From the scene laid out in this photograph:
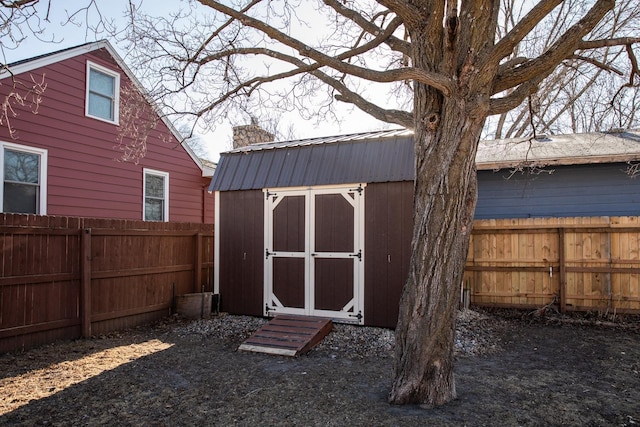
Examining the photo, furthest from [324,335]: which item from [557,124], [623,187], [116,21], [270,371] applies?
[557,124]

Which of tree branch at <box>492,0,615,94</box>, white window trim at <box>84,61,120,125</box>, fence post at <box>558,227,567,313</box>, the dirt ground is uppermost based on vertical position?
white window trim at <box>84,61,120,125</box>

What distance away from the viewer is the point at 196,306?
24.0ft

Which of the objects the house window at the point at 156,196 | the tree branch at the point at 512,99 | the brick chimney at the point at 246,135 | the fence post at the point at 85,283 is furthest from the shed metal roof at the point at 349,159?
the house window at the point at 156,196

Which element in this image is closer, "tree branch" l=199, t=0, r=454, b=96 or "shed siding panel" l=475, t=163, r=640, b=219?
"tree branch" l=199, t=0, r=454, b=96

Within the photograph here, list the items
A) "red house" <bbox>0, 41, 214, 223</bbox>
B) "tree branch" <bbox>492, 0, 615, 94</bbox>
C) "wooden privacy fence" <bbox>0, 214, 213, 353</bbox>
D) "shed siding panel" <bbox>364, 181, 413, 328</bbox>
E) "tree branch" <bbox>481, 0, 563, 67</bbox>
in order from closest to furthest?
"tree branch" <bbox>481, 0, 563, 67</bbox> < "tree branch" <bbox>492, 0, 615, 94</bbox> < "wooden privacy fence" <bbox>0, 214, 213, 353</bbox> < "shed siding panel" <bbox>364, 181, 413, 328</bbox> < "red house" <bbox>0, 41, 214, 223</bbox>

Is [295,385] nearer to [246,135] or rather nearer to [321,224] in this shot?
[321,224]

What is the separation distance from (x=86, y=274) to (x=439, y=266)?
4872 mm

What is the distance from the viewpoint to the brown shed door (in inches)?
253

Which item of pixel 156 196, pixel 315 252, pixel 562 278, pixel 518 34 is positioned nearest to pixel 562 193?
pixel 562 278

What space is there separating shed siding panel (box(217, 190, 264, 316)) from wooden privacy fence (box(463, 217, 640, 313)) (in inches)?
150

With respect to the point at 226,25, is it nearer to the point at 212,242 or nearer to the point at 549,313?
the point at 212,242

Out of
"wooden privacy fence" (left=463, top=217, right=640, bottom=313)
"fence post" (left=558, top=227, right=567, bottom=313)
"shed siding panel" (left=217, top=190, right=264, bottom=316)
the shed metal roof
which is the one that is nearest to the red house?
the shed metal roof

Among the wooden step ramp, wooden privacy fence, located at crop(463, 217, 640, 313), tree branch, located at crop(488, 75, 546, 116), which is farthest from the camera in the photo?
wooden privacy fence, located at crop(463, 217, 640, 313)

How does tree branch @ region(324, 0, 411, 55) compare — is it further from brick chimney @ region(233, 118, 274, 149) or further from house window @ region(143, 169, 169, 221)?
house window @ region(143, 169, 169, 221)
